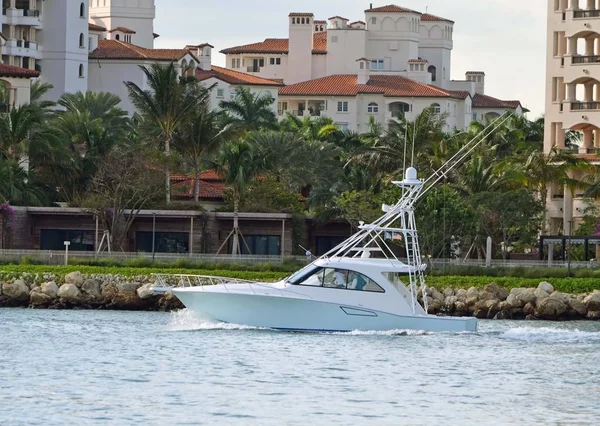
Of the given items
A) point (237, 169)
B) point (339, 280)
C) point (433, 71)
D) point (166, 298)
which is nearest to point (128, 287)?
point (166, 298)

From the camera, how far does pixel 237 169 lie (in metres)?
78.6

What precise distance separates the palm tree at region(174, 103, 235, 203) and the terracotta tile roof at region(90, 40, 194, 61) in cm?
4427

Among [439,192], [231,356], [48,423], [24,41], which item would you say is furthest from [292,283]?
[24,41]

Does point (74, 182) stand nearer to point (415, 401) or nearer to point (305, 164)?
point (305, 164)

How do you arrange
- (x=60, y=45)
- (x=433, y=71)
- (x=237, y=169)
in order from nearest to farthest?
(x=237, y=169) < (x=60, y=45) < (x=433, y=71)

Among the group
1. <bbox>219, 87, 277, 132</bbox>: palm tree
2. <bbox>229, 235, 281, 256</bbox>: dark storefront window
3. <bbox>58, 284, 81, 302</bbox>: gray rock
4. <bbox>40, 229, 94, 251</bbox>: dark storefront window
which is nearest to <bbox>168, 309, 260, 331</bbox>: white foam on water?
<bbox>58, 284, 81, 302</bbox>: gray rock

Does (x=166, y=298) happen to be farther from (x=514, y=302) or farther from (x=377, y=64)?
(x=377, y=64)

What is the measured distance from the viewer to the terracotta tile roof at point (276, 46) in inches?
6058

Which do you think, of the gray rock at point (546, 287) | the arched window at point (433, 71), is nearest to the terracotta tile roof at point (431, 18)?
the arched window at point (433, 71)

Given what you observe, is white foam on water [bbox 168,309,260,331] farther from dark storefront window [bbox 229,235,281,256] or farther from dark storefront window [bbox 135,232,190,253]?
dark storefront window [bbox 229,235,281,256]

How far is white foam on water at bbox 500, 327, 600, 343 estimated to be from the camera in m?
49.9

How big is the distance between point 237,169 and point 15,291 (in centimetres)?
1854

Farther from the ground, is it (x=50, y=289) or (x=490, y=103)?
(x=490, y=103)

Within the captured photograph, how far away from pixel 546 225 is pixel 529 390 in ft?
168
